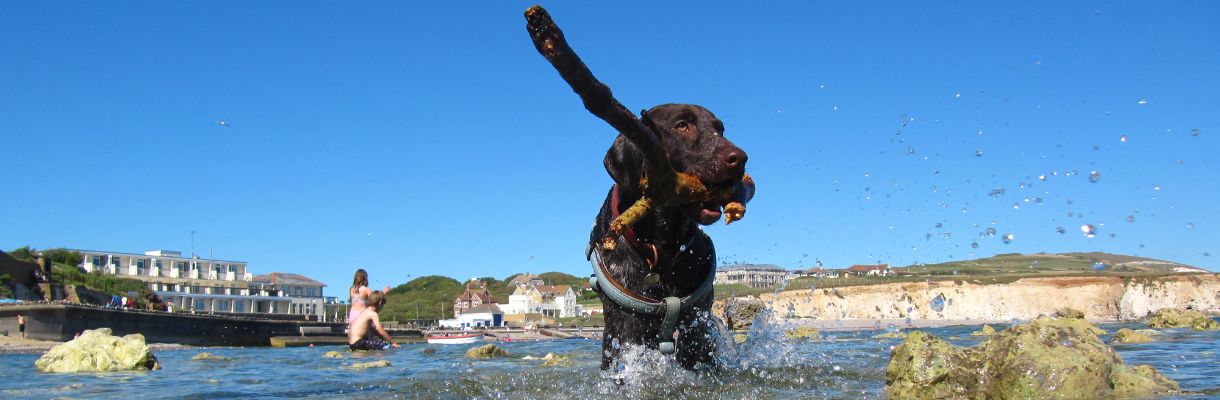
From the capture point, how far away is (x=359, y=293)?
16.2 metres

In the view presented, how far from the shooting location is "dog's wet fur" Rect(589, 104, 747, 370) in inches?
127

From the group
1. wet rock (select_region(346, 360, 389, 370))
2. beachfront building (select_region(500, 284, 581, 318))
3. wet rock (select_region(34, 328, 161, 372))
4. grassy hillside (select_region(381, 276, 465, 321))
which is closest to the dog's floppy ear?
wet rock (select_region(346, 360, 389, 370))

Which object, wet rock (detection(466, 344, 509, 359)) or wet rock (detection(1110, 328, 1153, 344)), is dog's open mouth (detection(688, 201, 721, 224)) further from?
wet rock (detection(1110, 328, 1153, 344))

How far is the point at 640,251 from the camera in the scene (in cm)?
404

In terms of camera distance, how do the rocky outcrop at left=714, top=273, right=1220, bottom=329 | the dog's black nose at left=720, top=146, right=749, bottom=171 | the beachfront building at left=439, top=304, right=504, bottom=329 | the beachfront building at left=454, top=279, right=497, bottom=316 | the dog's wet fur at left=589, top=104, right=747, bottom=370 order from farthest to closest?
the beachfront building at left=454, top=279, right=497, bottom=316
the beachfront building at left=439, top=304, right=504, bottom=329
the rocky outcrop at left=714, top=273, right=1220, bottom=329
the dog's wet fur at left=589, top=104, right=747, bottom=370
the dog's black nose at left=720, top=146, right=749, bottom=171

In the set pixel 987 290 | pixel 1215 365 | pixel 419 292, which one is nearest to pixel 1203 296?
pixel 987 290

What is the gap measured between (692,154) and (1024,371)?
69.2 inches

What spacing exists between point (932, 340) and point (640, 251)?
1.55 m

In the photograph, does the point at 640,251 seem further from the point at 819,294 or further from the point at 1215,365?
the point at 819,294

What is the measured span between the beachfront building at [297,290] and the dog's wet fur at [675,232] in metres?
103

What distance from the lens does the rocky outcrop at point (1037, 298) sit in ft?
259

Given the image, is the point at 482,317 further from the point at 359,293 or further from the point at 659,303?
the point at 659,303

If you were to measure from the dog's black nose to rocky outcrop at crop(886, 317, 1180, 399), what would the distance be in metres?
1.50

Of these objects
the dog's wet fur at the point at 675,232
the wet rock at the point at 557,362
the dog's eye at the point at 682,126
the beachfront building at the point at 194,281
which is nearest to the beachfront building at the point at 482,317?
the beachfront building at the point at 194,281
